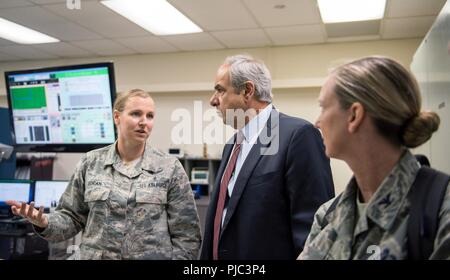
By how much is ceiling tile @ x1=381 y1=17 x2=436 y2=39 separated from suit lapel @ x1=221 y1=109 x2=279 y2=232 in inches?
117

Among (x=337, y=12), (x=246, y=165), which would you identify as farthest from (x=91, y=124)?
(x=337, y=12)

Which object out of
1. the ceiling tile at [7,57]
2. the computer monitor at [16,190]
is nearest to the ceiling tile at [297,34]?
the computer monitor at [16,190]

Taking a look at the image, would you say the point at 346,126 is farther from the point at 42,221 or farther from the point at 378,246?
the point at 42,221

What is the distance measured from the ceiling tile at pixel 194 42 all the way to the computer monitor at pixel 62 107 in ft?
8.00

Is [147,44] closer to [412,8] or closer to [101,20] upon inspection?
[101,20]

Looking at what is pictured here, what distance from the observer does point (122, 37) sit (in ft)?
13.6

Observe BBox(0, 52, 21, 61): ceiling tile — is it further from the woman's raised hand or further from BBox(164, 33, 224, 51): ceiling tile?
the woman's raised hand

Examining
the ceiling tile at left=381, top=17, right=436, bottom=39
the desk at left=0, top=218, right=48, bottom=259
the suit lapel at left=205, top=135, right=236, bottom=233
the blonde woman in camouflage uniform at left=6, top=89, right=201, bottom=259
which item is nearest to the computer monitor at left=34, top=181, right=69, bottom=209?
the desk at left=0, top=218, right=48, bottom=259

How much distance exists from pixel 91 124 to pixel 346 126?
1331 mm

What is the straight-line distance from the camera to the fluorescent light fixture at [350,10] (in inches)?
123

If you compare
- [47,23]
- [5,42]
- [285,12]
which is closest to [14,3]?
[47,23]

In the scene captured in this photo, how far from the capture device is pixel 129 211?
4.00ft

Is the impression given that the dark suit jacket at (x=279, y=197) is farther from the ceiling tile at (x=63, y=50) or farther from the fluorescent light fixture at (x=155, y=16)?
the ceiling tile at (x=63, y=50)

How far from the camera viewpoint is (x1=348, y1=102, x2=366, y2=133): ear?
0.65 m
